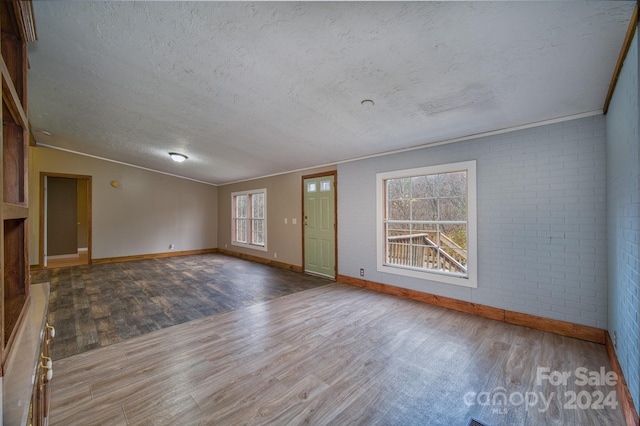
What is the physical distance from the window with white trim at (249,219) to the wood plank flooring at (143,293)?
815 millimetres

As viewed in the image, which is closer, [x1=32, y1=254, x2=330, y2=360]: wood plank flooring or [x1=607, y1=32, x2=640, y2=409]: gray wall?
[x1=607, y1=32, x2=640, y2=409]: gray wall

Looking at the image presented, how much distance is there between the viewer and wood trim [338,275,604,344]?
2.72 m

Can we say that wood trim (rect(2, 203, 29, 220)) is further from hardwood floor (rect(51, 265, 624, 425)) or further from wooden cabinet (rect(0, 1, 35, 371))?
hardwood floor (rect(51, 265, 624, 425))

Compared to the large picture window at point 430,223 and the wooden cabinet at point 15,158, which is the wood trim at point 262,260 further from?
the wooden cabinet at point 15,158

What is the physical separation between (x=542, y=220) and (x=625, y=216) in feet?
3.60

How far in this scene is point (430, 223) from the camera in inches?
153

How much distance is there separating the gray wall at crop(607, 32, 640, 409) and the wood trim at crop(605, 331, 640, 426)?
0.22ft

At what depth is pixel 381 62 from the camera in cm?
210

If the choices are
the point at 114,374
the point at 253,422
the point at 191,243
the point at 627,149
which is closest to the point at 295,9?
the point at 627,149

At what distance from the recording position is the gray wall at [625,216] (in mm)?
1628

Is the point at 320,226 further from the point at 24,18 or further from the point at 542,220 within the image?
the point at 24,18

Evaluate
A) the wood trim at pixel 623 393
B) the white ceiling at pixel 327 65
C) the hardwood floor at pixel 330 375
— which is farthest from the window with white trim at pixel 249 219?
the wood trim at pixel 623 393

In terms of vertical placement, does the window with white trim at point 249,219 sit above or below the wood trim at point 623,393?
above

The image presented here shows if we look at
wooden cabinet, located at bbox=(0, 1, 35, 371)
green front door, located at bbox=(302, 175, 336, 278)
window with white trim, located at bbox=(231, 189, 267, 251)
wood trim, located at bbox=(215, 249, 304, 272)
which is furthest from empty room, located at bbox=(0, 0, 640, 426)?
window with white trim, located at bbox=(231, 189, 267, 251)
